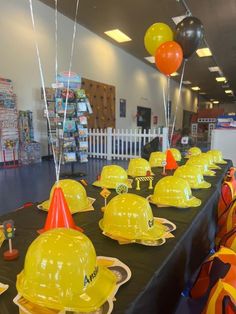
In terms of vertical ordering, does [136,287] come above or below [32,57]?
below

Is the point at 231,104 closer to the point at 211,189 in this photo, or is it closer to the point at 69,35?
the point at 69,35

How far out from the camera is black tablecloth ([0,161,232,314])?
0.70 metres

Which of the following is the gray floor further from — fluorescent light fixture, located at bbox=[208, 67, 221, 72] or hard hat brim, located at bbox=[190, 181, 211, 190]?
fluorescent light fixture, located at bbox=[208, 67, 221, 72]

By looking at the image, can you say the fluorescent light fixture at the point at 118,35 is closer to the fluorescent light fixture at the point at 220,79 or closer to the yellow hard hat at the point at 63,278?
the fluorescent light fixture at the point at 220,79

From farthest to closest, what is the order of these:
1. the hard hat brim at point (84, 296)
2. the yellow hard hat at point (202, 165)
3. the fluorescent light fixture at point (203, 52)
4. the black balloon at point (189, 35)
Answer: the fluorescent light fixture at point (203, 52)
the black balloon at point (189, 35)
the yellow hard hat at point (202, 165)
the hard hat brim at point (84, 296)

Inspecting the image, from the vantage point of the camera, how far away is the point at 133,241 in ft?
3.19

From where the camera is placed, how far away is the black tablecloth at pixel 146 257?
70 cm

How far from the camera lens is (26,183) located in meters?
3.84

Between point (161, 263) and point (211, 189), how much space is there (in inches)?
43.3

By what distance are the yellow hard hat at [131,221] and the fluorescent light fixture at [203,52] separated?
30.6 feet

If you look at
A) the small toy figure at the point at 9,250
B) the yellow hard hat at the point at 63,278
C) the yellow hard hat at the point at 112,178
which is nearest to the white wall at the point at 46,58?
the yellow hard hat at the point at 112,178

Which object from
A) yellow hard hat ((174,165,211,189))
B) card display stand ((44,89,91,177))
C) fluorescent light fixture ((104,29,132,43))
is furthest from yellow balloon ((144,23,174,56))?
fluorescent light fixture ((104,29,132,43))

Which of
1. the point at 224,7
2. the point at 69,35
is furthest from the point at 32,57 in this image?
the point at 224,7

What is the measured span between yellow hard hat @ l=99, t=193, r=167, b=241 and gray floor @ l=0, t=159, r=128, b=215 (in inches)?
76.2
